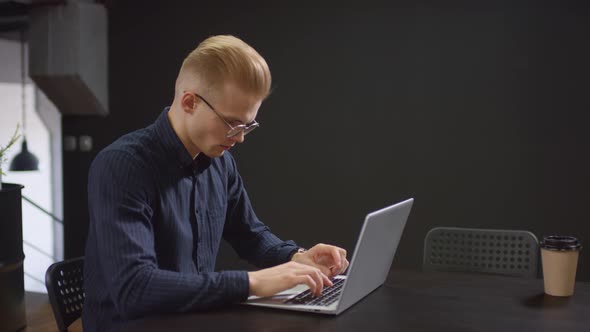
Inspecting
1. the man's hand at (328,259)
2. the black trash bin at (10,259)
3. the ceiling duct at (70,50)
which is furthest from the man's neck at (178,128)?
the ceiling duct at (70,50)

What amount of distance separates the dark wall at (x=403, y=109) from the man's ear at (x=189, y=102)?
243 cm

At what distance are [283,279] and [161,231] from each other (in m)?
0.34

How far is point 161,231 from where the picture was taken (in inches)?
60.7

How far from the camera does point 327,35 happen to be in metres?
3.95

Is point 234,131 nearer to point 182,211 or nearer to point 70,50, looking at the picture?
point 182,211

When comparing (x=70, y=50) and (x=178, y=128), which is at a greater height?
(x=70, y=50)

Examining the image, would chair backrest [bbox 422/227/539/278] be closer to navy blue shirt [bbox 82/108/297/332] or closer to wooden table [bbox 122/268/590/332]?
wooden table [bbox 122/268/590/332]

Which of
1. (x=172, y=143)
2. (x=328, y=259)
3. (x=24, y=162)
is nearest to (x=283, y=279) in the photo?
(x=328, y=259)

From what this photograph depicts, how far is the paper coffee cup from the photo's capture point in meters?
1.54

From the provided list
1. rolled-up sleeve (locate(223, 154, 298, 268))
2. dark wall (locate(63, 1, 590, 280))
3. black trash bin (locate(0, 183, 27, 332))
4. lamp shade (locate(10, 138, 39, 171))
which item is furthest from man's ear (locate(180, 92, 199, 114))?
lamp shade (locate(10, 138, 39, 171))

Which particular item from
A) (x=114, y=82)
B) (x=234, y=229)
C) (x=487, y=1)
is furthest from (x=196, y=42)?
(x=234, y=229)

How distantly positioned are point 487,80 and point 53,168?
4.61m

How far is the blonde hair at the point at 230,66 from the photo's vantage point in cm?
148

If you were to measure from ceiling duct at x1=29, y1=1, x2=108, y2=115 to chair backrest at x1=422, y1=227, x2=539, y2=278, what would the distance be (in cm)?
291
